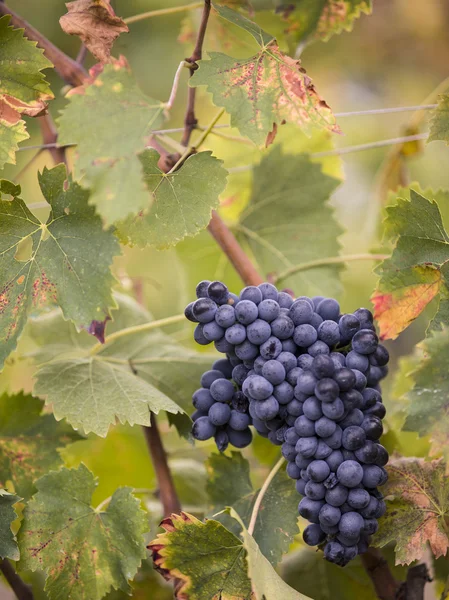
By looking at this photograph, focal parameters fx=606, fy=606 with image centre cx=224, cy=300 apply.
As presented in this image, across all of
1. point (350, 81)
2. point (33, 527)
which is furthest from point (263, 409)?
point (350, 81)

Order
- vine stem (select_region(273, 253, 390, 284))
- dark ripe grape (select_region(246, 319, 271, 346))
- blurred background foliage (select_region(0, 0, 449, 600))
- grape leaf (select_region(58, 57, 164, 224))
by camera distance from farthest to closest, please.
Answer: blurred background foliage (select_region(0, 0, 449, 600)) < vine stem (select_region(273, 253, 390, 284)) < dark ripe grape (select_region(246, 319, 271, 346)) < grape leaf (select_region(58, 57, 164, 224))

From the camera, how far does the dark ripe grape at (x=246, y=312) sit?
669mm

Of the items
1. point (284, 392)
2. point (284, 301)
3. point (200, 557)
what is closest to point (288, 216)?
point (284, 301)

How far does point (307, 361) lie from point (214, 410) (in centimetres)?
13

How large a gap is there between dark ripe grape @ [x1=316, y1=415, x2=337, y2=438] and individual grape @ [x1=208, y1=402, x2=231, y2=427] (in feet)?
0.42

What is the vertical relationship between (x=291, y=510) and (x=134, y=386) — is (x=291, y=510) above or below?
below

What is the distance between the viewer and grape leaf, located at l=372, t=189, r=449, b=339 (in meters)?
0.68

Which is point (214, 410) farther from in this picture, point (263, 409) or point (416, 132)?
point (416, 132)

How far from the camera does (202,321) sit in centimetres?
69

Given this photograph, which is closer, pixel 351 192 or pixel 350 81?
pixel 351 192

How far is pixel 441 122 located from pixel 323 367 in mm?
324

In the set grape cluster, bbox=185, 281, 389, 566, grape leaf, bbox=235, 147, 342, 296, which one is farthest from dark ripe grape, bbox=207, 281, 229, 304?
grape leaf, bbox=235, 147, 342, 296

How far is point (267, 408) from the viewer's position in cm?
65

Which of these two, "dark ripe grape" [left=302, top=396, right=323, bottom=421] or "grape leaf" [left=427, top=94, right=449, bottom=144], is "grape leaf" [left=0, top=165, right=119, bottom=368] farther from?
"grape leaf" [left=427, top=94, right=449, bottom=144]
